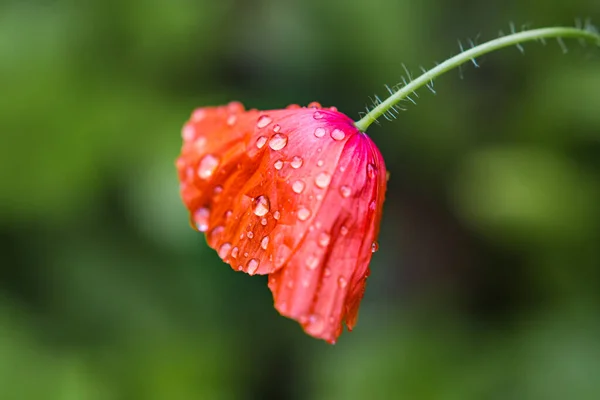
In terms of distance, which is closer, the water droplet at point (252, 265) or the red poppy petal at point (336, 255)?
the red poppy petal at point (336, 255)

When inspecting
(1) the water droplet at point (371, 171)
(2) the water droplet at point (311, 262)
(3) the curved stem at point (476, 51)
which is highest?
(3) the curved stem at point (476, 51)

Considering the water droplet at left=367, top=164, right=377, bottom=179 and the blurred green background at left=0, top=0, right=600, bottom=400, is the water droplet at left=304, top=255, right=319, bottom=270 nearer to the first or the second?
the water droplet at left=367, top=164, right=377, bottom=179

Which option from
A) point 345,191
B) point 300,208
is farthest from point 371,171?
point 300,208

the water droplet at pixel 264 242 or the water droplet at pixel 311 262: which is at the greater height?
the water droplet at pixel 264 242

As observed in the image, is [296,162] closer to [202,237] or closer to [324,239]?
[324,239]

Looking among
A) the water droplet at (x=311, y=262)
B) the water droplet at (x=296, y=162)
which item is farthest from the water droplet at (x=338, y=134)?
the water droplet at (x=311, y=262)

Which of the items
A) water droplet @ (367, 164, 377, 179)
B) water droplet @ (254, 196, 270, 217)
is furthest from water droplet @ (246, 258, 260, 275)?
water droplet @ (367, 164, 377, 179)

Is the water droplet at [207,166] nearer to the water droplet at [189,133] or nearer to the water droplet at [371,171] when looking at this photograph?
the water droplet at [189,133]
